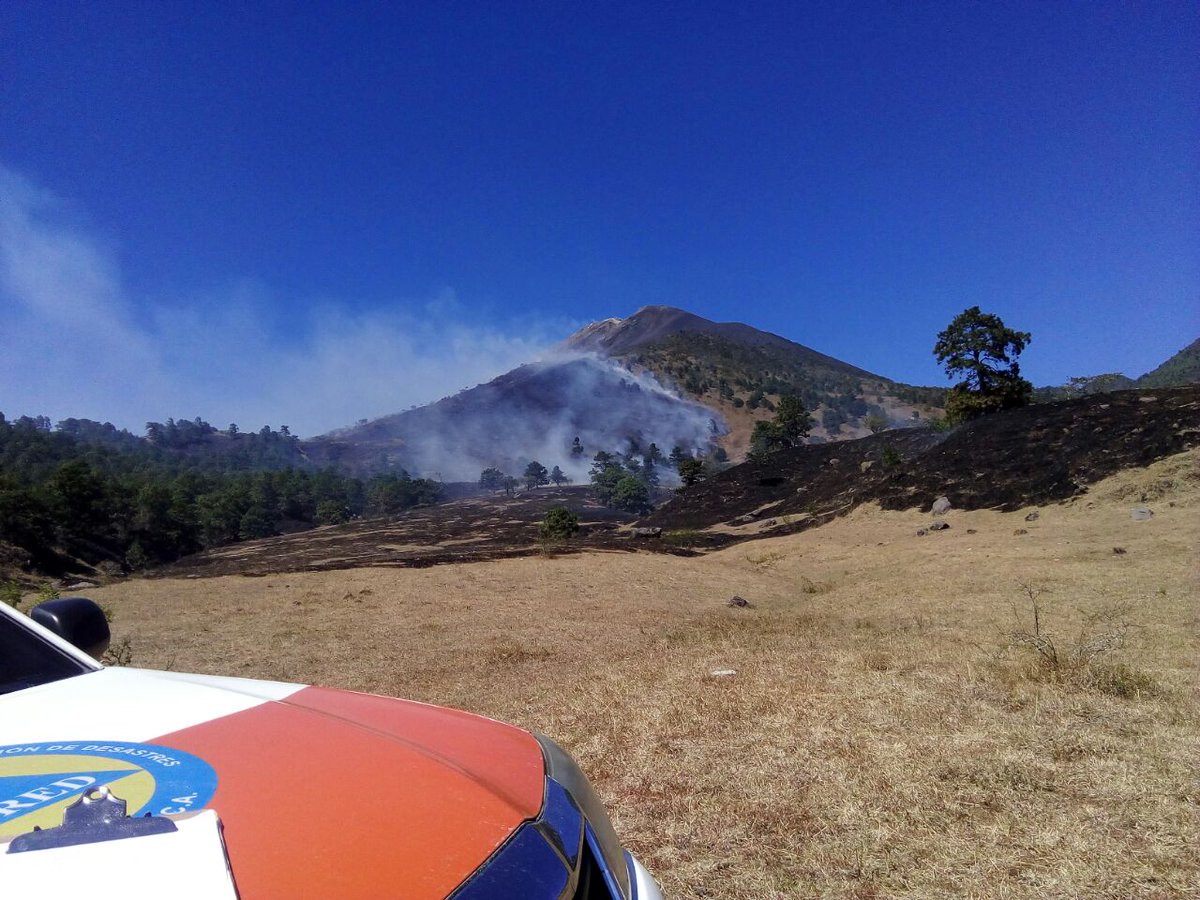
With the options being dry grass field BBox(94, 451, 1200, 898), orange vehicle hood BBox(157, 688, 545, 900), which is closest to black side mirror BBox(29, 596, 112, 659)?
orange vehicle hood BBox(157, 688, 545, 900)

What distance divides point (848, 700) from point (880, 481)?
39298 mm

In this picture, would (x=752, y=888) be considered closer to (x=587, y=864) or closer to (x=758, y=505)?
(x=587, y=864)

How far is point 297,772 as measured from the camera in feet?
5.57

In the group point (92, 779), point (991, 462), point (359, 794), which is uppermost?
point (92, 779)

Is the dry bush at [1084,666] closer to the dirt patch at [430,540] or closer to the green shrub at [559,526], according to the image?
the dirt patch at [430,540]

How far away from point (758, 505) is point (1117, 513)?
32.9m

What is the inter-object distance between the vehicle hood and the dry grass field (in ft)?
Result: 6.59

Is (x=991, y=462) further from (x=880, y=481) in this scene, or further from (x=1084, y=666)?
(x=1084, y=666)

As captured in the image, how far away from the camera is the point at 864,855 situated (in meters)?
3.43

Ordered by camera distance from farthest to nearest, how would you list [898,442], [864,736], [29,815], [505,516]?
[505,516] < [898,442] < [864,736] < [29,815]

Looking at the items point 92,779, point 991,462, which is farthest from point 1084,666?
point 991,462

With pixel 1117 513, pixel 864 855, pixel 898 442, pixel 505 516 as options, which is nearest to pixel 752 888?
pixel 864 855

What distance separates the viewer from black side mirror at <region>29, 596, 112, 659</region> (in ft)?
9.07

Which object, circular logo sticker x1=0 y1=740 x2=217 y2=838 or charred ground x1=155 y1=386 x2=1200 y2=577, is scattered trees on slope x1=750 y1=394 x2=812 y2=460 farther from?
circular logo sticker x1=0 y1=740 x2=217 y2=838
